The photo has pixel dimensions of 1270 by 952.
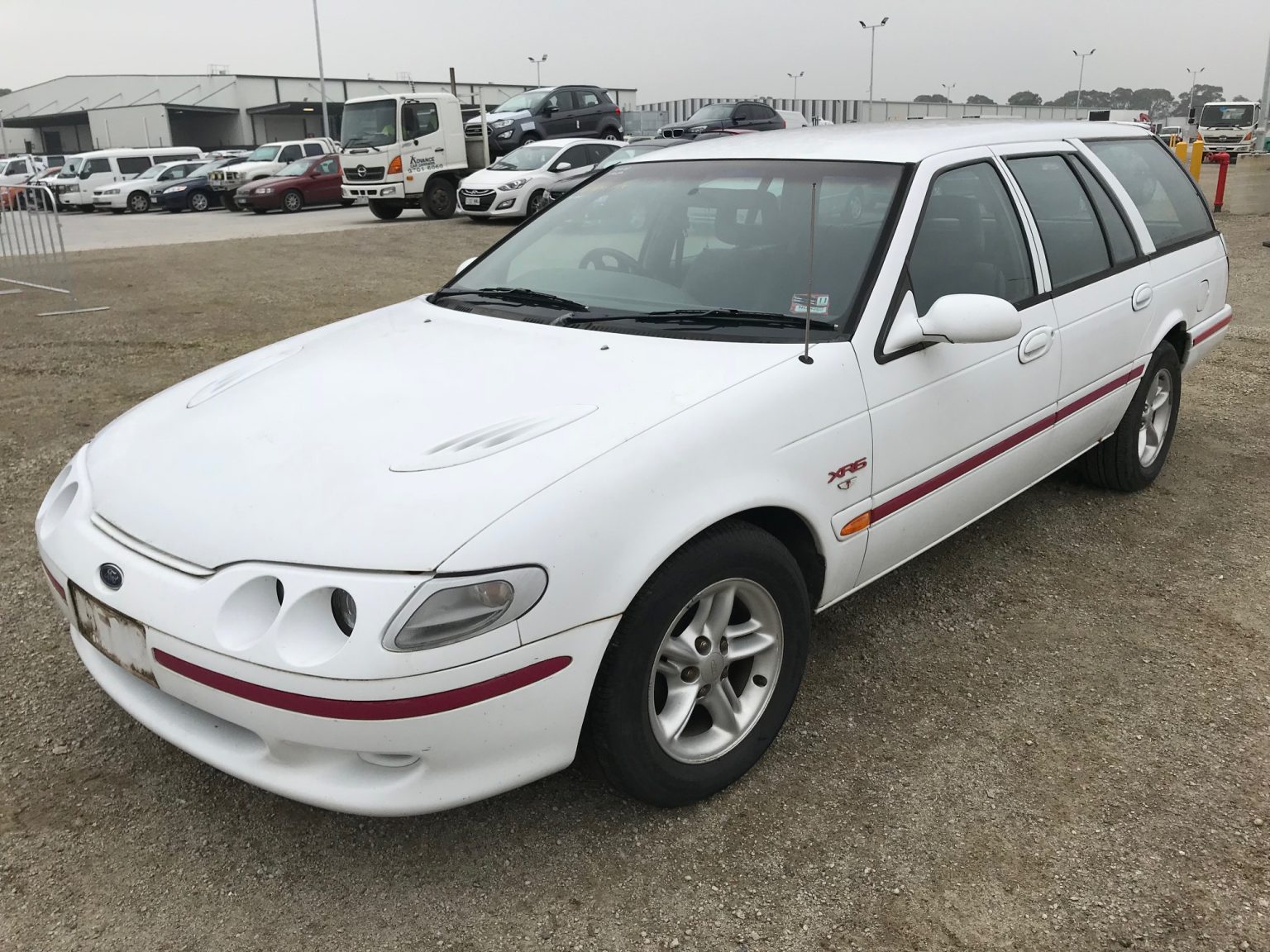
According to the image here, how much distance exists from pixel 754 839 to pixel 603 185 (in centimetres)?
238

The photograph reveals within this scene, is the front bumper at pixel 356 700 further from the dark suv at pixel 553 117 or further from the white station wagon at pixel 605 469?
the dark suv at pixel 553 117

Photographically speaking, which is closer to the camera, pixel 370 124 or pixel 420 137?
pixel 420 137

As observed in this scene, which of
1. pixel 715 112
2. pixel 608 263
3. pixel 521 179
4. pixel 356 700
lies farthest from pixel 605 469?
pixel 715 112

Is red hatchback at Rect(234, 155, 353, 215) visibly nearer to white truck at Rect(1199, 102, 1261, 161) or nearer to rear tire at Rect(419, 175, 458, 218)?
rear tire at Rect(419, 175, 458, 218)

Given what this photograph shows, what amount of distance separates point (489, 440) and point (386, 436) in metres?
0.27

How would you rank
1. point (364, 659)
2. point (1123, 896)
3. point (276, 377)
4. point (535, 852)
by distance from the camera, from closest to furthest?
point (364, 659), point (1123, 896), point (535, 852), point (276, 377)

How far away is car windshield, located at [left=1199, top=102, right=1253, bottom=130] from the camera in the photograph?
40.3m

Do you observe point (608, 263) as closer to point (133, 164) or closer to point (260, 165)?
point (260, 165)

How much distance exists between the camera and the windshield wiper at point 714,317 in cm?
276

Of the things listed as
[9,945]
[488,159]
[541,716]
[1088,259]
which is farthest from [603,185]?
[488,159]

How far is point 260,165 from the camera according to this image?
2689 centimetres

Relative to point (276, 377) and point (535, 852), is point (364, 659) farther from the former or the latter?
point (276, 377)

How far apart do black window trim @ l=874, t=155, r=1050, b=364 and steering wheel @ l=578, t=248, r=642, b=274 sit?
2.69 feet

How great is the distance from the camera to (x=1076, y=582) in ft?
12.2
